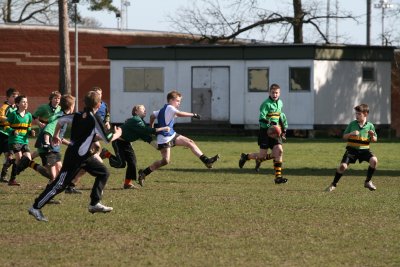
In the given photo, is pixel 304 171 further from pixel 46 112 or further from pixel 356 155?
pixel 46 112

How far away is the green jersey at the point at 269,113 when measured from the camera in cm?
2108

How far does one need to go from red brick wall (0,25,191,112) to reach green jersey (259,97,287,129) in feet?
128

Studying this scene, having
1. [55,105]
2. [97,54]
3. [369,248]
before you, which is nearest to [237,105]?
[97,54]

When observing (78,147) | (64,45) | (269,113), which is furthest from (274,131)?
(64,45)

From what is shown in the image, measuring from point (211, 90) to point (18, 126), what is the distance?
25.5m

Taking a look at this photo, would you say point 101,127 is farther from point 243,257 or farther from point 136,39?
point 136,39

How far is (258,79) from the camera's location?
43.7 meters

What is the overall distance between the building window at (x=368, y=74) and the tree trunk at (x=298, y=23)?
6.19 m

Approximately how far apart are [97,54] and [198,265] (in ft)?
169

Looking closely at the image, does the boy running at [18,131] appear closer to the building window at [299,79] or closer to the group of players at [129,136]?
the group of players at [129,136]

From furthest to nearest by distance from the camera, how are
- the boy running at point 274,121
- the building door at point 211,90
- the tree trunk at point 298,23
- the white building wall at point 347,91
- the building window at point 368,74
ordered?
the tree trunk at point 298,23
the building window at point 368,74
the building door at point 211,90
the white building wall at point 347,91
the boy running at point 274,121

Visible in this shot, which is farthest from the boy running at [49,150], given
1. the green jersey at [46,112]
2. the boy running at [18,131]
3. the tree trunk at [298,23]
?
the tree trunk at [298,23]

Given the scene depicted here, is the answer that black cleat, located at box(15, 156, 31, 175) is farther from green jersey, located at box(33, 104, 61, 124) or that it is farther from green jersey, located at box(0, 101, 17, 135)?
green jersey, located at box(0, 101, 17, 135)

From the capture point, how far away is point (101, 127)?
13859 millimetres
